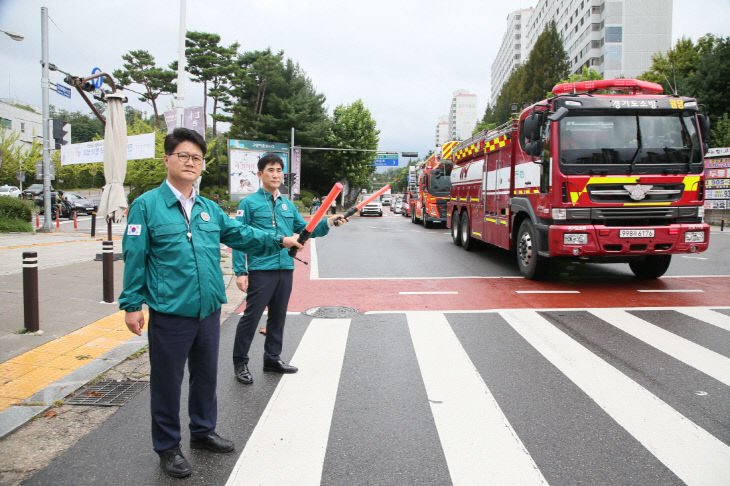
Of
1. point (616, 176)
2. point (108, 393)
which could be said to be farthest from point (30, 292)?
point (616, 176)

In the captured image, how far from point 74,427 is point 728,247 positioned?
1778cm

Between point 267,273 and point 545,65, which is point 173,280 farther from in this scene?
point 545,65

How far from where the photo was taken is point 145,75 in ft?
166

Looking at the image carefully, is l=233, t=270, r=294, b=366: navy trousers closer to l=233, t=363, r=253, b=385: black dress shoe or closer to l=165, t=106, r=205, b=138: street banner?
l=233, t=363, r=253, b=385: black dress shoe

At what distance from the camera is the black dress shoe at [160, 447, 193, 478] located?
9.82ft

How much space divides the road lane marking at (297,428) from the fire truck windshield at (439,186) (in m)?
21.2

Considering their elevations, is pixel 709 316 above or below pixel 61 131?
below

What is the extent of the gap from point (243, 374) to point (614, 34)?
3001 inches

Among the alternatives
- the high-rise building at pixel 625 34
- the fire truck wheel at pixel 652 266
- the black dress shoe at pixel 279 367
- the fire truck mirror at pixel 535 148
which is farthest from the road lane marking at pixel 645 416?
the high-rise building at pixel 625 34

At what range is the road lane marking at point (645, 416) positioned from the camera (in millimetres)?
3064

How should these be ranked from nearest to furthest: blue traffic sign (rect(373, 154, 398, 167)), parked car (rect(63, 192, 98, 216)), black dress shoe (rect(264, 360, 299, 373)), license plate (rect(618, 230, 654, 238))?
black dress shoe (rect(264, 360, 299, 373)), license plate (rect(618, 230, 654, 238)), parked car (rect(63, 192, 98, 216)), blue traffic sign (rect(373, 154, 398, 167))

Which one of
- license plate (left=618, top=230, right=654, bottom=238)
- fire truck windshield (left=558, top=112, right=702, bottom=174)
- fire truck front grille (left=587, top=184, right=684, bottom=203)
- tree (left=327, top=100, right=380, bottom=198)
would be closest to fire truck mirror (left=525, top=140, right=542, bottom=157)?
fire truck windshield (left=558, top=112, right=702, bottom=174)

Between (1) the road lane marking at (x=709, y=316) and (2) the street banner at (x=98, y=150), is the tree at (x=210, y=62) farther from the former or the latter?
(1) the road lane marking at (x=709, y=316)

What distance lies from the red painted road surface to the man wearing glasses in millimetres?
4363
